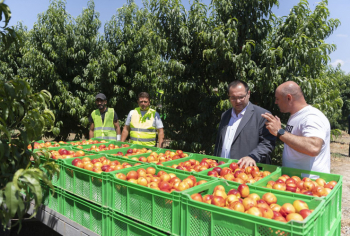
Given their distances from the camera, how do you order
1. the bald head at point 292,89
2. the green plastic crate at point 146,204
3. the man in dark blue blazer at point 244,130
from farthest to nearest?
the man in dark blue blazer at point 244,130 < the bald head at point 292,89 < the green plastic crate at point 146,204

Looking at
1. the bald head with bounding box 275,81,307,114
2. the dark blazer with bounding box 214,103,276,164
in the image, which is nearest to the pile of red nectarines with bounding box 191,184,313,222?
the bald head with bounding box 275,81,307,114

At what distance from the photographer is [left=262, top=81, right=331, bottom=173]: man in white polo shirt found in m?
2.53

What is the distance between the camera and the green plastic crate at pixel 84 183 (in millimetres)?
2283

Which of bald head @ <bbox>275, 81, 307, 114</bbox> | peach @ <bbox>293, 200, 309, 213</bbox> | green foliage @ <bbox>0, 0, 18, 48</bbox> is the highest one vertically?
green foliage @ <bbox>0, 0, 18, 48</bbox>

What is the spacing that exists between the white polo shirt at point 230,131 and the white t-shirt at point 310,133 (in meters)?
0.84

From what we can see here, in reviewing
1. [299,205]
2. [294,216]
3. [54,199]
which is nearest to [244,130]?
[299,205]

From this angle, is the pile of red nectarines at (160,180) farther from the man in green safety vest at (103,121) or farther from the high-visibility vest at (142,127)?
the man in green safety vest at (103,121)

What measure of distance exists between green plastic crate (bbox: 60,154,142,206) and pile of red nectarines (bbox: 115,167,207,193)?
6.8 inches

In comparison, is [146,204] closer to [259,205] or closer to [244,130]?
[259,205]

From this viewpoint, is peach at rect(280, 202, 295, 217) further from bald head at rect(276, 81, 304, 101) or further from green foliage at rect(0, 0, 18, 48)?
green foliage at rect(0, 0, 18, 48)

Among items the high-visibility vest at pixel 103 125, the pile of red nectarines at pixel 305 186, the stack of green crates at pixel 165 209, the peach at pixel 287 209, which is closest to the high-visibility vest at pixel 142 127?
the high-visibility vest at pixel 103 125

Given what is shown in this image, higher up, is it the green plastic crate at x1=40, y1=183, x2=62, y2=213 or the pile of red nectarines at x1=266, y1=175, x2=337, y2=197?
the pile of red nectarines at x1=266, y1=175, x2=337, y2=197

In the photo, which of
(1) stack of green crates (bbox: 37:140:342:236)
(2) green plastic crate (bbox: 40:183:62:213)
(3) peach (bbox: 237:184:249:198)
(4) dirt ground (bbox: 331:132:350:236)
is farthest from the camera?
(4) dirt ground (bbox: 331:132:350:236)

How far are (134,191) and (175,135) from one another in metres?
5.33
